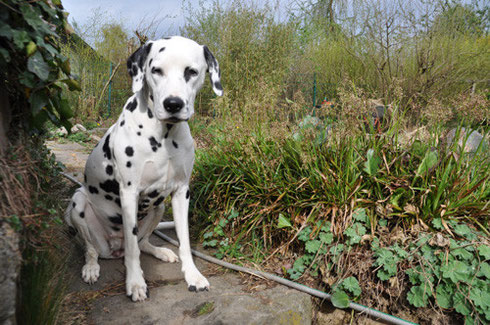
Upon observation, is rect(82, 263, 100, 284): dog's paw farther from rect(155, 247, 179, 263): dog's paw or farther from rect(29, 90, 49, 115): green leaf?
rect(29, 90, 49, 115): green leaf

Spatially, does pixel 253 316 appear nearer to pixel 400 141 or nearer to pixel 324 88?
pixel 400 141

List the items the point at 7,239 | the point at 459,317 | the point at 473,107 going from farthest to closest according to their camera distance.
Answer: the point at 473,107 < the point at 459,317 < the point at 7,239

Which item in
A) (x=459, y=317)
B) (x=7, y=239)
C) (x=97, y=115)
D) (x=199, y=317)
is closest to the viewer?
(x=7, y=239)

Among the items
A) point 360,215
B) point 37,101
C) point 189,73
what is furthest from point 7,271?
point 360,215

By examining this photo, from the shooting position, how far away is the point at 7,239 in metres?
1.28

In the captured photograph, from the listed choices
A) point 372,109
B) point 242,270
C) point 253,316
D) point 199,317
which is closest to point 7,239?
point 199,317

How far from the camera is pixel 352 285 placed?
2613 mm

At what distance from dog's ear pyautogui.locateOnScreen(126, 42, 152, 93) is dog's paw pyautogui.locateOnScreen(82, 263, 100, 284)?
136 cm

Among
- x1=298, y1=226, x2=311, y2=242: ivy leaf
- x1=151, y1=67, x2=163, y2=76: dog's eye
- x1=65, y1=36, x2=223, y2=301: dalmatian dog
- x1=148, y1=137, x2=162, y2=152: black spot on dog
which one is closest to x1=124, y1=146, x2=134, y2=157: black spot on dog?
x1=65, y1=36, x2=223, y2=301: dalmatian dog

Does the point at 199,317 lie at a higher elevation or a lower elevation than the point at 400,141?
lower

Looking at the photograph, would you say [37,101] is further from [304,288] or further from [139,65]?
[304,288]

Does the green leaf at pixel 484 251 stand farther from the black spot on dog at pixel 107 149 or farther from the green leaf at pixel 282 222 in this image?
the black spot on dog at pixel 107 149

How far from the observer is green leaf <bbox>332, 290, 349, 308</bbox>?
2.55m

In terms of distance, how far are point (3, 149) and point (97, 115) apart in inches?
355
